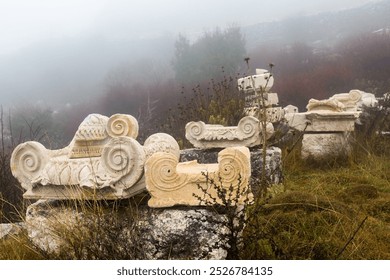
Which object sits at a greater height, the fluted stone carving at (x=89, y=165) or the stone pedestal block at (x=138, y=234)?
the fluted stone carving at (x=89, y=165)

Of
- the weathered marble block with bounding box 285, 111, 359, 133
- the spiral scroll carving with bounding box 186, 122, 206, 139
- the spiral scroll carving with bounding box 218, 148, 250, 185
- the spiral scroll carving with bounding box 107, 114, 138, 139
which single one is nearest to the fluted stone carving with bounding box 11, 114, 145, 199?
the spiral scroll carving with bounding box 107, 114, 138, 139

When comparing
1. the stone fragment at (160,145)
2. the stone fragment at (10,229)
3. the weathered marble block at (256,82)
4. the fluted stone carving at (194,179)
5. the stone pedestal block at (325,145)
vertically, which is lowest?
the stone pedestal block at (325,145)

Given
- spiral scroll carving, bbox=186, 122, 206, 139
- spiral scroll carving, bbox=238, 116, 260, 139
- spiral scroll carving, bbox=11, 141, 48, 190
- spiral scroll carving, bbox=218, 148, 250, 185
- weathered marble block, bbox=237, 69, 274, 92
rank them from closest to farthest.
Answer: spiral scroll carving, bbox=218, 148, 250, 185, spiral scroll carving, bbox=11, 141, 48, 190, spiral scroll carving, bbox=238, 116, 260, 139, spiral scroll carving, bbox=186, 122, 206, 139, weathered marble block, bbox=237, 69, 274, 92

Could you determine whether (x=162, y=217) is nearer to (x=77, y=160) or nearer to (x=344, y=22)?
(x=77, y=160)

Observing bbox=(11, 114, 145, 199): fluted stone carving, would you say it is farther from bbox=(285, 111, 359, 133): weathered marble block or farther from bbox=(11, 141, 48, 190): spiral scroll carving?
bbox=(285, 111, 359, 133): weathered marble block

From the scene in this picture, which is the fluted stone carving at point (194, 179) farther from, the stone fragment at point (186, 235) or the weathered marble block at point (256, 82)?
the weathered marble block at point (256, 82)

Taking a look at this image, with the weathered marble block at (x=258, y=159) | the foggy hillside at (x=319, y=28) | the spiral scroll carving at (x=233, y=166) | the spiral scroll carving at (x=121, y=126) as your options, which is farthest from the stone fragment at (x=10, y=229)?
the foggy hillside at (x=319, y=28)

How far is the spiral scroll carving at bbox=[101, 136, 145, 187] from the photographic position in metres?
3.13

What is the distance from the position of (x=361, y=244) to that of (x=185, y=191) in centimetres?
130

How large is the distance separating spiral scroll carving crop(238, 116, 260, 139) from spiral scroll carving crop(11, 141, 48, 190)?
2.97 meters

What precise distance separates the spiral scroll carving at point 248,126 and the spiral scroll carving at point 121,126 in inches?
89.3

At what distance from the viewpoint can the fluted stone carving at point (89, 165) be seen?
3.16 m

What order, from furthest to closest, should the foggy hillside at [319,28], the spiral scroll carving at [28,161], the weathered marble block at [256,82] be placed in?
the foggy hillside at [319,28]
the weathered marble block at [256,82]
the spiral scroll carving at [28,161]

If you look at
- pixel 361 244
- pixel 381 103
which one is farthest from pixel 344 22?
pixel 361 244
